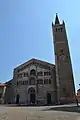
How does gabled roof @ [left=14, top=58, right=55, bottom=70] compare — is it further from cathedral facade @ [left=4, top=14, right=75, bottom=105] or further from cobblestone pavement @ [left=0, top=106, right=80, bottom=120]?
cobblestone pavement @ [left=0, top=106, right=80, bottom=120]

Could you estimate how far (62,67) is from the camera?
42031 millimetres

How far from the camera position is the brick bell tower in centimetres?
3923

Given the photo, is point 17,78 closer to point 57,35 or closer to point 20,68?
point 20,68

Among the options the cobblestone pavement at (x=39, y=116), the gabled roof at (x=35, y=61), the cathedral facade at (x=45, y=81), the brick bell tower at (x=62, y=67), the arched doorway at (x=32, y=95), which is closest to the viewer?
the cobblestone pavement at (x=39, y=116)

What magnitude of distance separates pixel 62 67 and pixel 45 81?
5995 mm

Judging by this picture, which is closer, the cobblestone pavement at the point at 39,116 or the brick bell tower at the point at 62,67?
the cobblestone pavement at the point at 39,116

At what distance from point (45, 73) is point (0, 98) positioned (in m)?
14.1

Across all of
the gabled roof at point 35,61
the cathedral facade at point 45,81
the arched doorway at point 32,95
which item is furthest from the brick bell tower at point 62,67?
the arched doorway at point 32,95

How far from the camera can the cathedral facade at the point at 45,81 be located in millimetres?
40094

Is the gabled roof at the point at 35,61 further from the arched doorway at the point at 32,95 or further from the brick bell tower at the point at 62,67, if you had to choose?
the arched doorway at the point at 32,95

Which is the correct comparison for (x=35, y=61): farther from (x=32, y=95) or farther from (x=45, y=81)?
(x=32, y=95)

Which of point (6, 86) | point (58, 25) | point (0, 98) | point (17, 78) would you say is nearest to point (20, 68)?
point (17, 78)

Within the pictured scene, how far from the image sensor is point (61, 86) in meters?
40.2

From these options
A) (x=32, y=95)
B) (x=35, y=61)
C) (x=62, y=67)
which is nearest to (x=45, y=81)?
(x=32, y=95)
